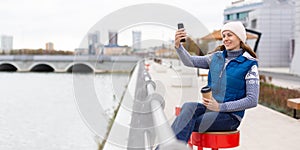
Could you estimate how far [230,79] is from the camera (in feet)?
9.71

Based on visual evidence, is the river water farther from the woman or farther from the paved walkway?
the woman

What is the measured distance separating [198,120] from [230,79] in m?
0.38

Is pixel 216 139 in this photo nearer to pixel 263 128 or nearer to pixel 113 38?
pixel 113 38

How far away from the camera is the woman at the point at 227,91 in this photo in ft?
9.63

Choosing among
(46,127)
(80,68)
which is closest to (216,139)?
(80,68)

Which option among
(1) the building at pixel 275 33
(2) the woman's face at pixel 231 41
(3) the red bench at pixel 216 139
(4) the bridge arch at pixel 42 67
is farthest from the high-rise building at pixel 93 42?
(4) the bridge arch at pixel 42 67

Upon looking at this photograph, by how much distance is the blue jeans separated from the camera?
298 centimetres

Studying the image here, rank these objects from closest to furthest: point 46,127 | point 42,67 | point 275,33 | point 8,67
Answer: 1. point 46,127
2. point 275,33
3. point 42,67
4. point 8,67

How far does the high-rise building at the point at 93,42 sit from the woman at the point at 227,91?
29.5 inches

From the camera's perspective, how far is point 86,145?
9633 millimetres

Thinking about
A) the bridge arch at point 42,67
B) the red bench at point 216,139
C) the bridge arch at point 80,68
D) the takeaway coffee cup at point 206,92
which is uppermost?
the bridge arch at point 80,68

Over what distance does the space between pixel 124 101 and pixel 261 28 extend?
34810mm

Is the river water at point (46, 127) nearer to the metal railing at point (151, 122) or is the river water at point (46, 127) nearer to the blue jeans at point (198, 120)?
the metal railing at point (151, 122)

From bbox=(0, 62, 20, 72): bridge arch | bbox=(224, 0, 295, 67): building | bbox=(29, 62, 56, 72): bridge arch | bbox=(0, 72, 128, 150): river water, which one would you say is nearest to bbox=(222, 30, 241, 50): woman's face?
bbox=(0, 72, 128, 150): river water
